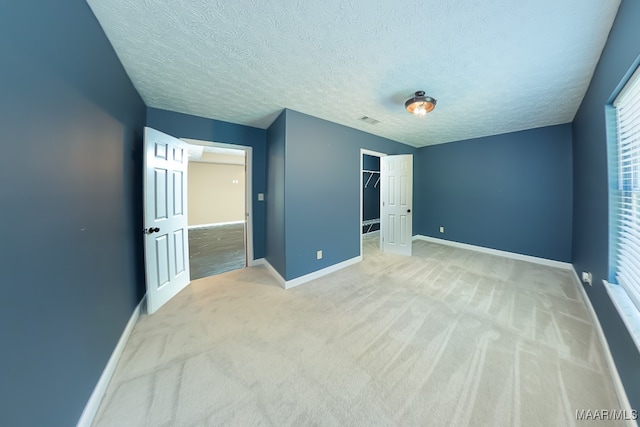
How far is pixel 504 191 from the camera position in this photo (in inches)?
155

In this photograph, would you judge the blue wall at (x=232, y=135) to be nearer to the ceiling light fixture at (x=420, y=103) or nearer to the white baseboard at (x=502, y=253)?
the ceiling light fixture at (x=420, y=103)

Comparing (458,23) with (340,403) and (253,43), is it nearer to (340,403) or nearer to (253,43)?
(253,43)

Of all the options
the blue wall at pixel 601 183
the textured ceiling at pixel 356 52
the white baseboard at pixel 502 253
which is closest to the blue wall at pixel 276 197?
the textured ceiling at pixel 356 52

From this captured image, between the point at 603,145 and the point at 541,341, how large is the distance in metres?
1.77

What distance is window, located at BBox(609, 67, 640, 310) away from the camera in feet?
4.23

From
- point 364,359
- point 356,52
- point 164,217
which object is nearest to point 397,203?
point 356,52

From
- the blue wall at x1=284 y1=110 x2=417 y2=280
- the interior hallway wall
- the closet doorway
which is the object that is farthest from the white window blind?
the interior hallway wall

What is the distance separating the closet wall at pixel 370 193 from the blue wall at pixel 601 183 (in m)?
3.95

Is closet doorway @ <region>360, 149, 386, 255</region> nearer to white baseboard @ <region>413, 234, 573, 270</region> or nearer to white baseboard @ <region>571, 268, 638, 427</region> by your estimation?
white baseboard @ <region>413, 234, 573, 270</region>

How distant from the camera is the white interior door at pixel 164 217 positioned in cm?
217

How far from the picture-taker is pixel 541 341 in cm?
173

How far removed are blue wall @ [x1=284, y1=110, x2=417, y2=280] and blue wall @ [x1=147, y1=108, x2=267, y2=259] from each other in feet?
3.17

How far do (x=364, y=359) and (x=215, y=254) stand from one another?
3.69 metres

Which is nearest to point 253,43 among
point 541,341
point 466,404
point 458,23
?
point 458,23
